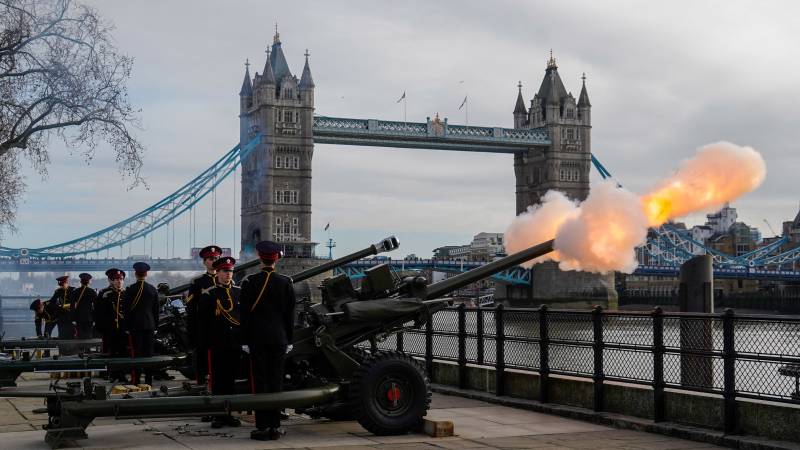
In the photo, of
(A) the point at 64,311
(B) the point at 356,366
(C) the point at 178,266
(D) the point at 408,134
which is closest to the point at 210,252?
(B) the point at 356,366

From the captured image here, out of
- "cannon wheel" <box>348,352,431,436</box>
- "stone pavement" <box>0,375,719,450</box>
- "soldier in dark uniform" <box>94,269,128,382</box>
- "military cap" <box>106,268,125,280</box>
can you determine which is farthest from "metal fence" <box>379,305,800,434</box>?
"military cap" <box>106,268,125,280</box>

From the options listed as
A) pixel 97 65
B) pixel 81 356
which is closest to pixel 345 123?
pixel 97 65

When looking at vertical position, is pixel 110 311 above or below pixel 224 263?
below

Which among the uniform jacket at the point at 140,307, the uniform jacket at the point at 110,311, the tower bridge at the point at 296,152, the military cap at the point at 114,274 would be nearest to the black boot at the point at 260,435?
the uniform jacket at the point at 140,307

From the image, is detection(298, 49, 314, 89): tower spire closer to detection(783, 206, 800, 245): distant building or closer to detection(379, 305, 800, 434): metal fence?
detection(783, 206, 800, 245): distant building

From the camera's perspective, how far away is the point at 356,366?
9.76 meters

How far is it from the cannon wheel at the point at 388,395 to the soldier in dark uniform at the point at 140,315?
4.27 meters

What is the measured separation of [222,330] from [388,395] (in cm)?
177

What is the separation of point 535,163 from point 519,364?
126 meters

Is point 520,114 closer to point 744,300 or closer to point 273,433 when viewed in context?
point 744,300

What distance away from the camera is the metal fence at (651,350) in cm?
927

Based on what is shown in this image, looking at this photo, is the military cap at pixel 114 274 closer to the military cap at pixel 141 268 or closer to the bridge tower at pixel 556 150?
the military cap at pixel 141 268

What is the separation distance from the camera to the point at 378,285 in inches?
404

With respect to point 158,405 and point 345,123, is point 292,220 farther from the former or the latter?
point 158,405
